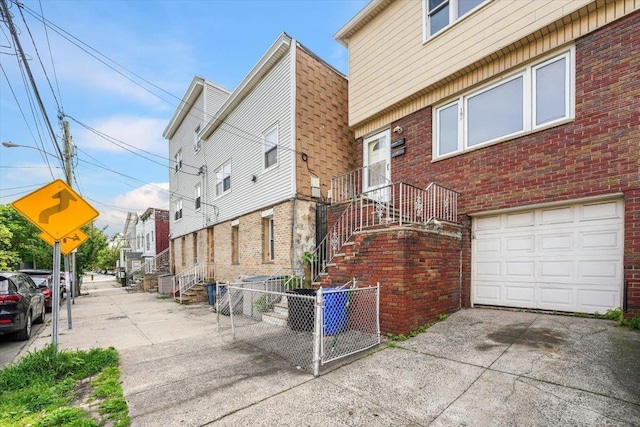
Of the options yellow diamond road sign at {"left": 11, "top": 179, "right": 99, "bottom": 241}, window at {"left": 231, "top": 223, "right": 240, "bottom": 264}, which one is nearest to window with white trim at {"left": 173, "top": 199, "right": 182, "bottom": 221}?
window at {"left": 231, "top": 223, "right": 240, "bottom": 264}

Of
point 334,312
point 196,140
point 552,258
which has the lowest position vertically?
point 334,312

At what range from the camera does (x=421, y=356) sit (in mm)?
4566

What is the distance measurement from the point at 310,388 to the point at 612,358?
3832mm

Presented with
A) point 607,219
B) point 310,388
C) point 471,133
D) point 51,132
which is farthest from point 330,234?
point 51,132

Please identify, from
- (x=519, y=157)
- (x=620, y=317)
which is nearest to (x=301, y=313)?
(x=620, y=317)

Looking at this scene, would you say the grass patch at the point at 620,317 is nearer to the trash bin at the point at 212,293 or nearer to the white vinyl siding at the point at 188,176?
the trash bin at the point at 212,293

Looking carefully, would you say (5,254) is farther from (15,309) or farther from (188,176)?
(15,309)

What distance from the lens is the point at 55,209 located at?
4.86 meters

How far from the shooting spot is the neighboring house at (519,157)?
208 inches

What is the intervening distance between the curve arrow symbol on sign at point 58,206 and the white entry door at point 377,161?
6.97 m

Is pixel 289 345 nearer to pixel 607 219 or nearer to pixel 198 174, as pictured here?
pixel 607 219

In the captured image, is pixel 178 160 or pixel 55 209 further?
pixel 178 160

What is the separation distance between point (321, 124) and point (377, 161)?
2290mm

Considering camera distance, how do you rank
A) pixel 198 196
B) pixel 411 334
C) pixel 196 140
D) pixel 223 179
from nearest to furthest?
pixel 411 334 < pixel 223 179 < pixel 198 196 < pixel 196 140
